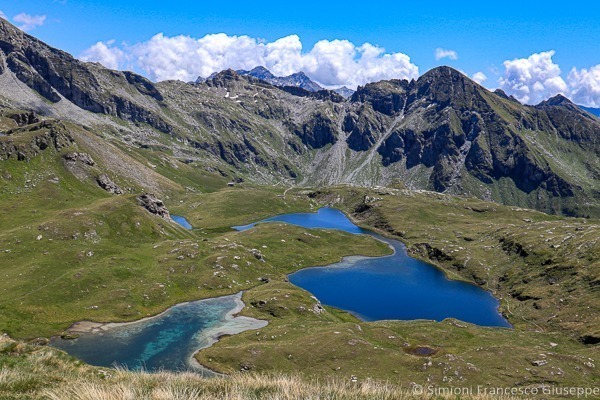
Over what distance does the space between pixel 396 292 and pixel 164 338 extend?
308 feet

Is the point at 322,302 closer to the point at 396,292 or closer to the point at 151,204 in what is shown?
the point at 396,292

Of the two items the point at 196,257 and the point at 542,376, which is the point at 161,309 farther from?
the point at 542,376

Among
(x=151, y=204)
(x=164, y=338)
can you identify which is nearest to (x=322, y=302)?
(x=164, y=338)

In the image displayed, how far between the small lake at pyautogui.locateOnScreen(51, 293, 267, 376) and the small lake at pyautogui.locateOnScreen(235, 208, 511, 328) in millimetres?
44185

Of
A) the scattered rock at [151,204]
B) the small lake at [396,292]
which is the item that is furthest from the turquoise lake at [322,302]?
the scattered rock at [151,204]

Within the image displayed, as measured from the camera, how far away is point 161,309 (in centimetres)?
10675

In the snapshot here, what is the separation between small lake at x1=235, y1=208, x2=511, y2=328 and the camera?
13575 centimetres

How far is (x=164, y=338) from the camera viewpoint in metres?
90.6

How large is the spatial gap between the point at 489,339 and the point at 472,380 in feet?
120

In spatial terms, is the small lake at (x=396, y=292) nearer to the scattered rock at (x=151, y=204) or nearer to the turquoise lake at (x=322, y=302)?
the turquoise lake at (x=322, y=302)

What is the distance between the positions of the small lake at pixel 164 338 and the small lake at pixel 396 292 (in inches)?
1740

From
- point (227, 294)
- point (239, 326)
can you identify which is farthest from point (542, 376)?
point (227, 294)

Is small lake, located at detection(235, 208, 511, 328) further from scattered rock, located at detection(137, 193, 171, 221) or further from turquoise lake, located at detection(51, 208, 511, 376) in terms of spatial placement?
scattered rock, located at detection(137, 193, 171, 221)

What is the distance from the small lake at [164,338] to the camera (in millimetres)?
77938
